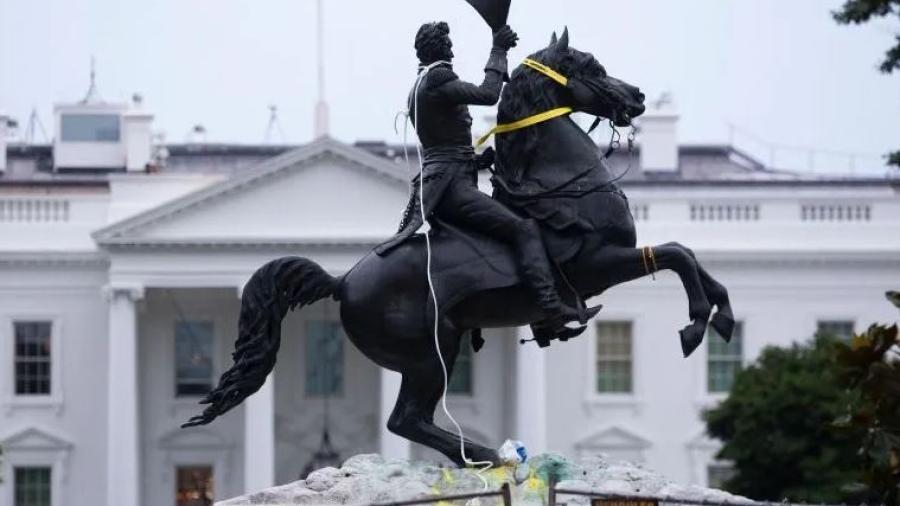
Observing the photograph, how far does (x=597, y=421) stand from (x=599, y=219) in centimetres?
4557

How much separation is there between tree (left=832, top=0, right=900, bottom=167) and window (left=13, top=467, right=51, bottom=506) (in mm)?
28656

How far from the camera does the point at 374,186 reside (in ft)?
190

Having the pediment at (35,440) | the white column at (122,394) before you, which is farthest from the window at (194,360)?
the pediment at (35,440)

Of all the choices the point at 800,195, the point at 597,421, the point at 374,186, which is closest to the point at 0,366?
the point at 374,186

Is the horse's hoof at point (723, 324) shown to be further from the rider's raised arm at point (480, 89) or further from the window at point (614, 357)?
the window at point (614, 357)

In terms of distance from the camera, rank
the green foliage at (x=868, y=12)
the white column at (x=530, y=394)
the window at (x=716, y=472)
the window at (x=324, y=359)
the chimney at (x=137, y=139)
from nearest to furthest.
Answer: the green foliage at (x=868, y=12) < the window at (x=716, y=472) < the white column at (x=530, y=394) < the window at (x=324, y=359) < the chimney at (x=137, y=139)

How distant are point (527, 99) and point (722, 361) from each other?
144ft

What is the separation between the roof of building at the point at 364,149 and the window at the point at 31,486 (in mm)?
10025

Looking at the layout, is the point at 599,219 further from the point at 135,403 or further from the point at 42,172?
the point at 42,172

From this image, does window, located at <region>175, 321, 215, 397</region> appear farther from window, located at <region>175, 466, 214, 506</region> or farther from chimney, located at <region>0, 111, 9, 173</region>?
chimney, located at <region>0, 111, 9, 173</region>

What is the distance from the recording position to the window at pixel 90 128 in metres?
70.2

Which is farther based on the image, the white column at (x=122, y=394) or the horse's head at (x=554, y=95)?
the white column at (x=122, y=394)

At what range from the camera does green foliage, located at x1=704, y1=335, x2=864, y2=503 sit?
1631 inches

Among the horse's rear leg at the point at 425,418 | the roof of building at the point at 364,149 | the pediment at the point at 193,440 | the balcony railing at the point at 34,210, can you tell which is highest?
the roof of building at the point at 364,149
